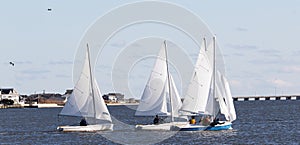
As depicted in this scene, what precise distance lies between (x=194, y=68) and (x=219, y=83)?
3.75 m

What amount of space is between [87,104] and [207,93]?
14.1 metres

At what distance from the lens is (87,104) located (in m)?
99.2

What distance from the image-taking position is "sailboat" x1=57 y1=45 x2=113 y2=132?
9838 centimetres

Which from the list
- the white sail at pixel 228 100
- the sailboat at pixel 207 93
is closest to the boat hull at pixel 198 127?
the sailboat at pixel 207 93

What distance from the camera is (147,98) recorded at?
9844 centimetres

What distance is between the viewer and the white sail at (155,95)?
3878 inches

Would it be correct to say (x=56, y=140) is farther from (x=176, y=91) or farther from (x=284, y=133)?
(x=284, y=133)

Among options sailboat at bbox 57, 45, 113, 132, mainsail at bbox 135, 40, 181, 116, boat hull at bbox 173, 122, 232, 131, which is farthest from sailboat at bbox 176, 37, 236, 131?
sailboat at bbox 57, 45, 113, 132

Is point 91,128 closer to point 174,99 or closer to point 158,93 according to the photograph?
point 158,93

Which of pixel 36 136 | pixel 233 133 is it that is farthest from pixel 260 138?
pixel 36 136

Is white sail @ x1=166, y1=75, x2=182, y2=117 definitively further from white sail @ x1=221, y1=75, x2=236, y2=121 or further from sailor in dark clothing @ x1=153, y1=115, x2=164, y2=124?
white sail @ x1=221, y1=75, x2=236, y2=121

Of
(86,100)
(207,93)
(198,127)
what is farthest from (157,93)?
(86,100)

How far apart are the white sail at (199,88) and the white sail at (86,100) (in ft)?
31.7

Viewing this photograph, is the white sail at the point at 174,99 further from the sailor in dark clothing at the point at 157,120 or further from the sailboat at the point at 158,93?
the sailor in dark clothing at the point at 157,120
